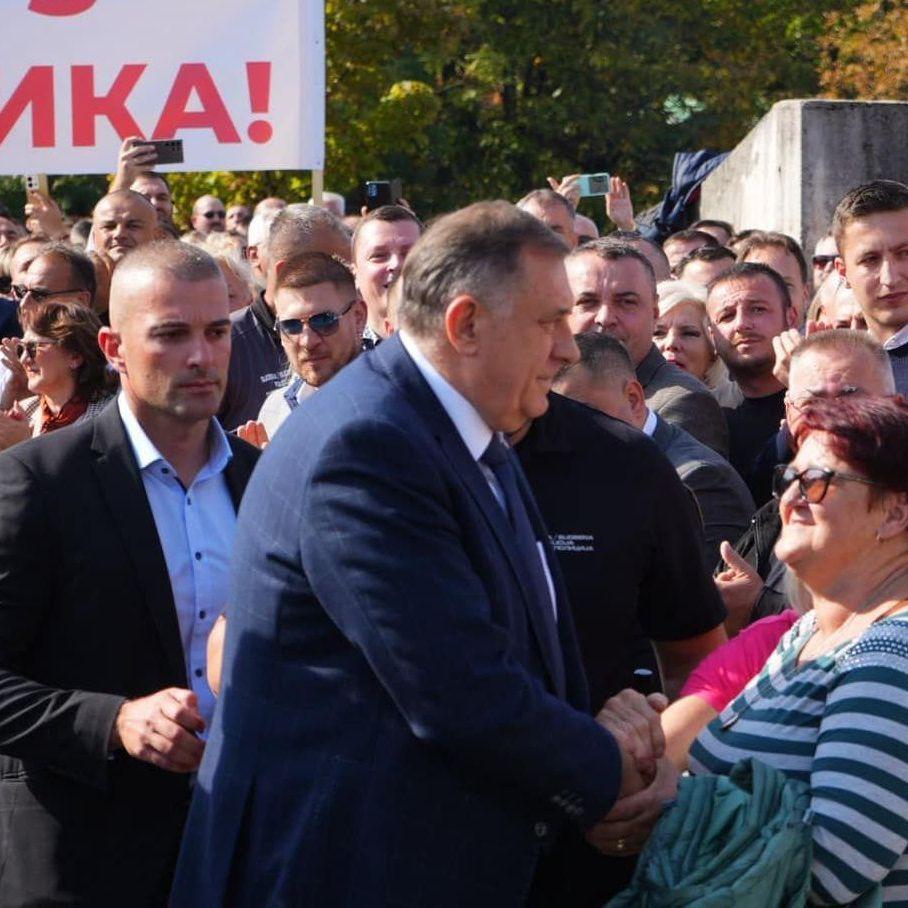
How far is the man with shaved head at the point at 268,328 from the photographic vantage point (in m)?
7.14

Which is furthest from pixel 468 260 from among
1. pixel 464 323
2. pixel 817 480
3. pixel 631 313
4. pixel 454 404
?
pixel 631 313

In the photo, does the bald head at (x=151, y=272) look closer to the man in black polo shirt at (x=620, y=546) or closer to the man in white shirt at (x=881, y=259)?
the man in black polo shirt at (x=620, y=546)

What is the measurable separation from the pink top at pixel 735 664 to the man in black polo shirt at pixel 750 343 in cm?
269

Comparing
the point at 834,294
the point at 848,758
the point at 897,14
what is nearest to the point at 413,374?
the point at 848,758

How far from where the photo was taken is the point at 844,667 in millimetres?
3318

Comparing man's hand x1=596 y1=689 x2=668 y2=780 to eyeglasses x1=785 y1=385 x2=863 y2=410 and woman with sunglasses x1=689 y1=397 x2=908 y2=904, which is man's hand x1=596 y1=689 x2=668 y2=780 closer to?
woman with sunglasses x1=689 y1=397 x2=908 y2=904

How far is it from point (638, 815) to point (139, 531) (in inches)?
50.6

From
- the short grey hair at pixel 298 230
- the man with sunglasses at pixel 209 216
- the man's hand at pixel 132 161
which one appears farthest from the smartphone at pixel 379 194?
the man with sunglasses at pixel 209 216

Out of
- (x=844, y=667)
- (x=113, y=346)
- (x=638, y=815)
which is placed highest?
(x=113, y=346)

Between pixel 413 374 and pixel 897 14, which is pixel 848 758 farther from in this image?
pixel 897 14

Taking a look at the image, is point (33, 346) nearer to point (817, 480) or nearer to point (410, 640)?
point (817, 480)

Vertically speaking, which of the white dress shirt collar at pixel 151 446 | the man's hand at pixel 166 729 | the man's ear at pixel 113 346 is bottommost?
the man's hand at pixel 166 729

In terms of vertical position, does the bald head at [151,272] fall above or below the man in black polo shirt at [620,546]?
above

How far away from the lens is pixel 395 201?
10.3 metres
